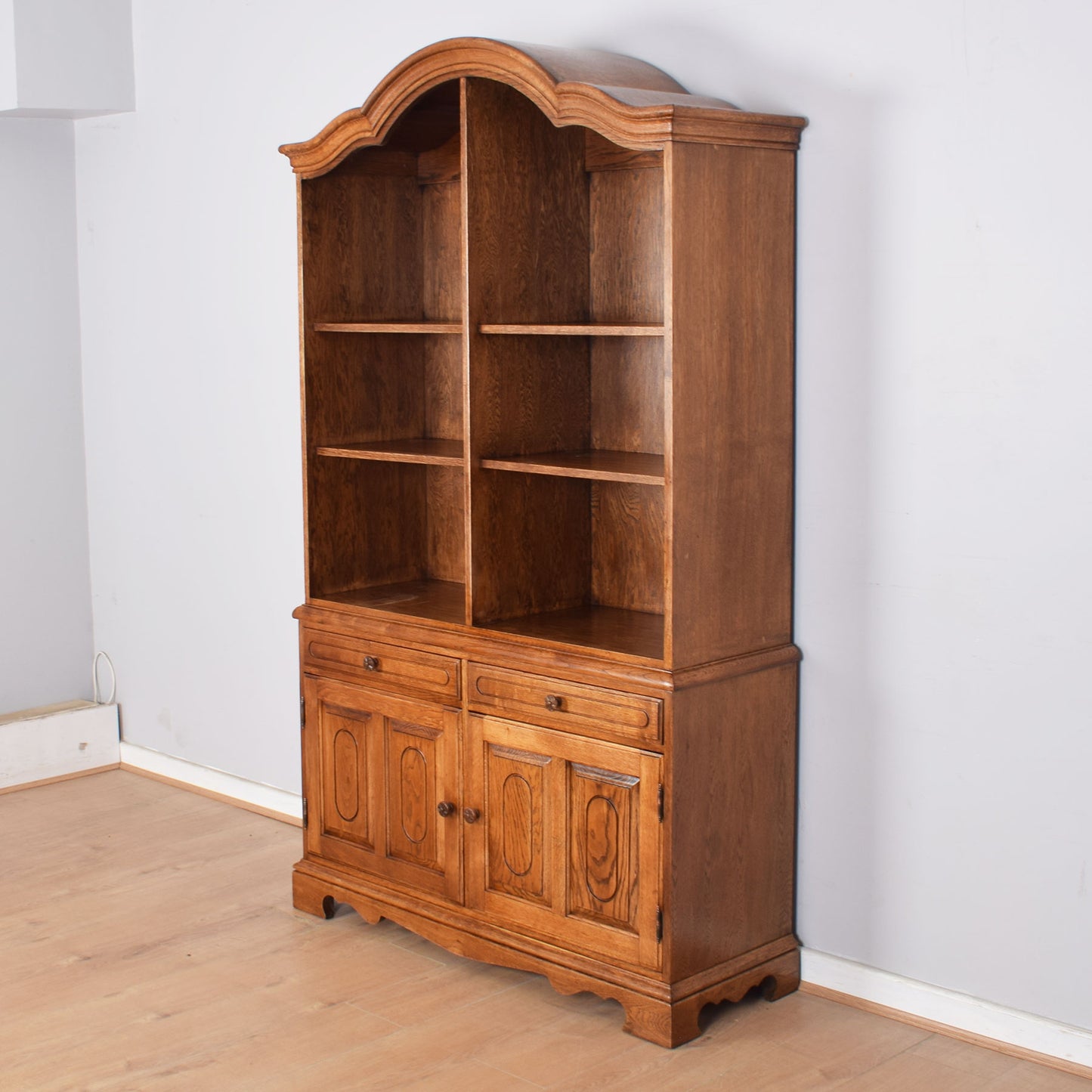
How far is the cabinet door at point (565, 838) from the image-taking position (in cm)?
313

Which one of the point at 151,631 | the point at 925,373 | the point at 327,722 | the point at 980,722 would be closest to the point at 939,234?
the point at 925,373

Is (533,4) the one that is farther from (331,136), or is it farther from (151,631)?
(151,631)

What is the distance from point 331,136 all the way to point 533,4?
0.67 m

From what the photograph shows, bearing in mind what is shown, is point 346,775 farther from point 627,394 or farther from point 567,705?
point 627,394

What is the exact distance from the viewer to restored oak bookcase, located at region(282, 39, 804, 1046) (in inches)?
121

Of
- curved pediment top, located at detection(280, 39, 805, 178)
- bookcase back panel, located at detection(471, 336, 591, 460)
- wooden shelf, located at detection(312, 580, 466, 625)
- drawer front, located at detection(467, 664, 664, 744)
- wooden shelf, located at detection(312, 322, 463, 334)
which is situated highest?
curved pediment top, located at detection(280, 39, 805, 178)

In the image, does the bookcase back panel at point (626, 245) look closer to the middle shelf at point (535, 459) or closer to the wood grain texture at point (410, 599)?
the middle shelf at point (535, 459)

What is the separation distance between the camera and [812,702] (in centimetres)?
334

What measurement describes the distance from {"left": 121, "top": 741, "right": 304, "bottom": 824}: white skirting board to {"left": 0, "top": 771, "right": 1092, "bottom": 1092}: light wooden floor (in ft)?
1.60

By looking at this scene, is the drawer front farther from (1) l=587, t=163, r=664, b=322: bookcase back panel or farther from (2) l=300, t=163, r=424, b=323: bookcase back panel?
(2) l=300, t=163, r=424, b=323: bookcase back panel

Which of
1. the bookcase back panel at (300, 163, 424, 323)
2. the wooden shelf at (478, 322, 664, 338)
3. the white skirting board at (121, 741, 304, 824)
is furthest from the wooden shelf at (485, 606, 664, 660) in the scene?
the white skirting board at (121, 741, 304, 824)

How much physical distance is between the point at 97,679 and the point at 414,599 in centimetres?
210

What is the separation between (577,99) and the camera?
118 inches

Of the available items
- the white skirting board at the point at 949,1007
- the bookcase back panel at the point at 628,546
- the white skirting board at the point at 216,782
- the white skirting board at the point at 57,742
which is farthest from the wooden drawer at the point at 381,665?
the white skirting board at the point at 57,742
